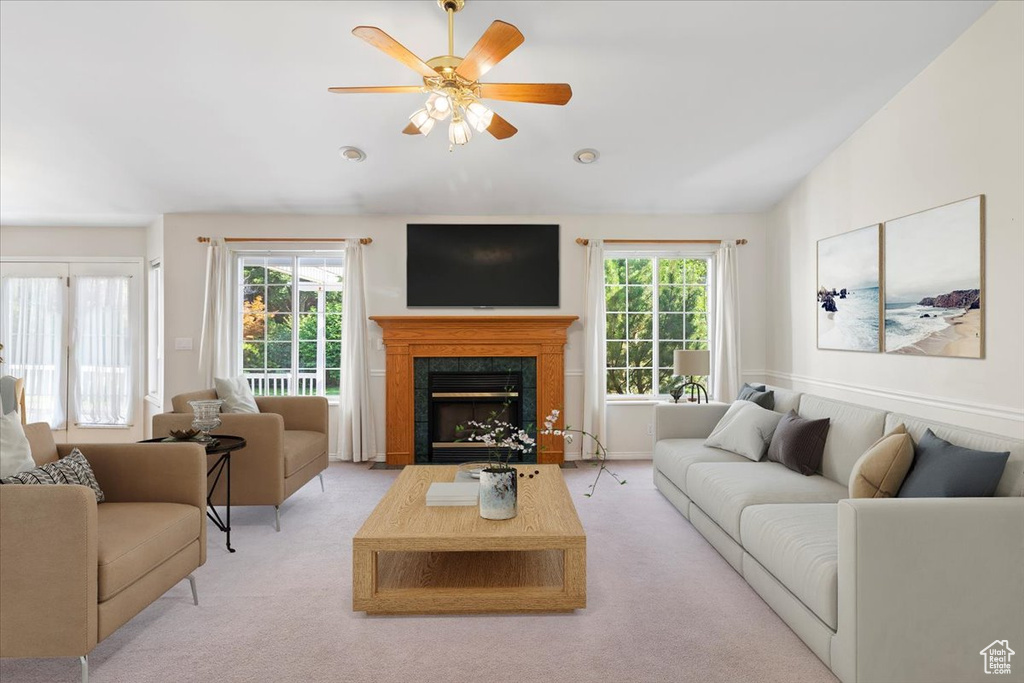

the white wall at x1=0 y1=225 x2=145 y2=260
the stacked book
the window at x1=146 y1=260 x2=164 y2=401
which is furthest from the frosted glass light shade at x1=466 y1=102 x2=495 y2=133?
the white wall at x1=0 y1=225 x2=145 y2=260

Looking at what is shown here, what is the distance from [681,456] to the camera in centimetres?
409

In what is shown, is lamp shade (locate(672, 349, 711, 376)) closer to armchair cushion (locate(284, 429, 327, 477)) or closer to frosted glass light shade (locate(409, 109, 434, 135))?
armchair cushion (locate(284, 429, 327, 477))

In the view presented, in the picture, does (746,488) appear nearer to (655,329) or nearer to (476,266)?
(655,329)

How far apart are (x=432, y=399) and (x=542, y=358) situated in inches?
43.2

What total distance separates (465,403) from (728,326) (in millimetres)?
2603

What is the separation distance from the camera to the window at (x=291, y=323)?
19.5ft

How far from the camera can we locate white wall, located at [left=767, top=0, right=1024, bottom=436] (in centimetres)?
315

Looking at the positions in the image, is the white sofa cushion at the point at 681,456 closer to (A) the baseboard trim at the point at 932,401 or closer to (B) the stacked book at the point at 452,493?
(A) the baseboard trim at the point at 932,401

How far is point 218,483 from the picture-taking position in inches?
153

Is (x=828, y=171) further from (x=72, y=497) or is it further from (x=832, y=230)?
(x=72, y=497)

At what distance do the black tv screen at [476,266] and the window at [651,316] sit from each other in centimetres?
78

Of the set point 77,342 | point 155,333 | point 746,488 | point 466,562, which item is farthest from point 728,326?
point 77,342

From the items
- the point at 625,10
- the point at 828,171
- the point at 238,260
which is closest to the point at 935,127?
the point at 828,171

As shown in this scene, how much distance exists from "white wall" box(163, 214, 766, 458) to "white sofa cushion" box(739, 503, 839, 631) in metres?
3.05
